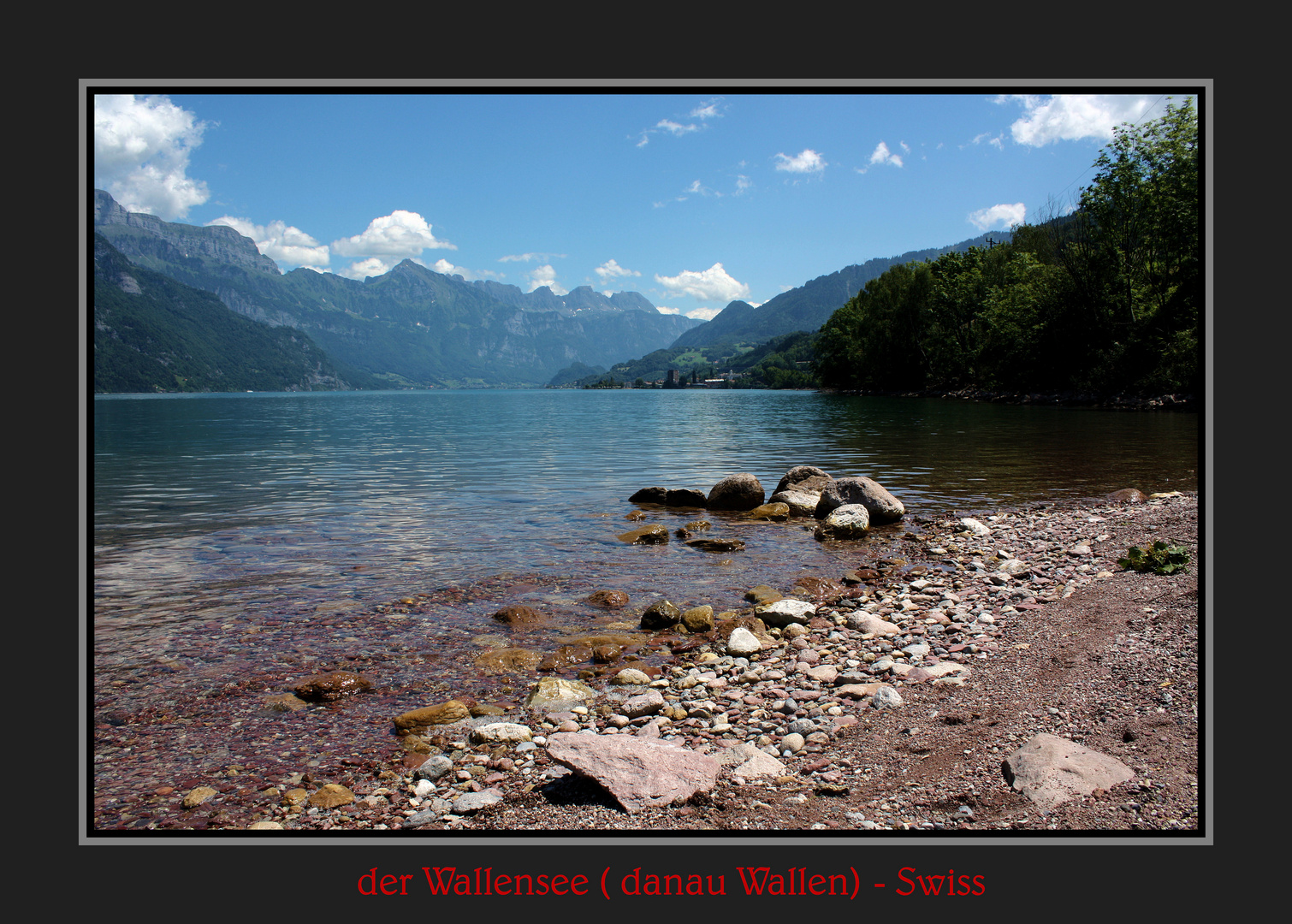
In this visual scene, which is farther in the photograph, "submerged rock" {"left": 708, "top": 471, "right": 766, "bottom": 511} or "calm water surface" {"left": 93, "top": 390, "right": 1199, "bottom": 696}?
"submerged rock" {"left": 708, "top": 471, "right": 766, "bottom": 511}

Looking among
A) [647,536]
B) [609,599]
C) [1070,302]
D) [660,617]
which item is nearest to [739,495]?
[647,536]

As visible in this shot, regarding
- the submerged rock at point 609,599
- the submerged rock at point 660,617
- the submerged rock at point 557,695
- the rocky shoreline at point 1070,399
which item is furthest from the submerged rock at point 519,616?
the rocky shoreline at point 1070,399

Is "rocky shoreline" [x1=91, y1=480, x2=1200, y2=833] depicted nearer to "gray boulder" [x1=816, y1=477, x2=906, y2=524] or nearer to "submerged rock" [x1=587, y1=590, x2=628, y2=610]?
"submerged rock" [x1=587, y1=590, x2=628, y2=610]

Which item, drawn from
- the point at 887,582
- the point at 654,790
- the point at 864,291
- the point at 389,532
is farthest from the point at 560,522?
the point at 864,291

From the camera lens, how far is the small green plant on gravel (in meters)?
8.88

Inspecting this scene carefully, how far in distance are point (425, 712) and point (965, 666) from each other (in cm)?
588

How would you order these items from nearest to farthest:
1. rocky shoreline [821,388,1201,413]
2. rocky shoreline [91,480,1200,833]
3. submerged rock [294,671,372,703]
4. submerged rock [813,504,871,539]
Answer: rocky shoreline [91,480,1200,833] < submerged rock [294,671,372,703] < submerged rock [813,504,871,539] < rocky shoreline [821,388,1201,413]

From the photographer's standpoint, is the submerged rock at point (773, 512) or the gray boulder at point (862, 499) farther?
the submerged rock at point (773, 512)

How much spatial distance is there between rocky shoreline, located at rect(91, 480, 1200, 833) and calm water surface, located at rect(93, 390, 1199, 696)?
2.41 meters

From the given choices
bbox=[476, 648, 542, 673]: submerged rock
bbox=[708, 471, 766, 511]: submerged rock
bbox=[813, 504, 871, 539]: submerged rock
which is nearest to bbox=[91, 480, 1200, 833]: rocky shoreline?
bbox=[476, 648, 542, 673]: submerged rock

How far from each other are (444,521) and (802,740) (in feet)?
46.9

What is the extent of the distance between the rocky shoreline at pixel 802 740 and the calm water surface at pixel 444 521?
241 centimetres

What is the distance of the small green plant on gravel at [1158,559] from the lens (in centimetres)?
888

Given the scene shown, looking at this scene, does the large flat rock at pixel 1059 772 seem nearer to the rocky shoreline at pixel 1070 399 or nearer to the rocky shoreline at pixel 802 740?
the rocky shoreline at pixel 802 740
